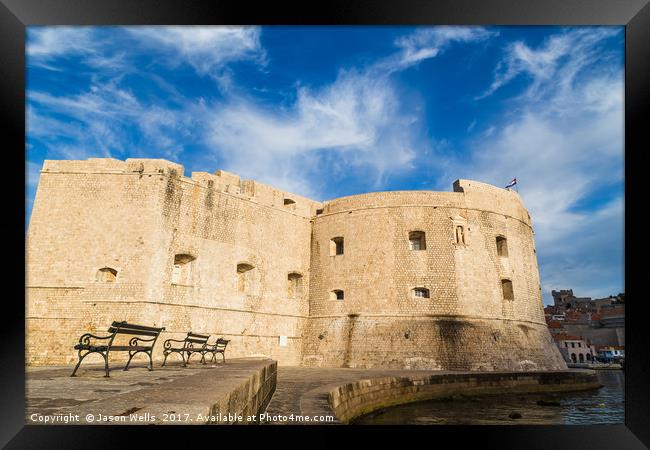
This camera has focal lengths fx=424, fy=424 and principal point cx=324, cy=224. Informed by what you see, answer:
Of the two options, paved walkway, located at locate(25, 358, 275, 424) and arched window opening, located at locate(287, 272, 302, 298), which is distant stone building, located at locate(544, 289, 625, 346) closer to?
arched window opening, located at locate(287, 272, 302, 298)

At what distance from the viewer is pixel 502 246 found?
15984 mm

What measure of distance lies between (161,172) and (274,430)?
35.2 ft

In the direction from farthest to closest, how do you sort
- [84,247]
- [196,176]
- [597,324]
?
[597,324], [196,176], [84,247]

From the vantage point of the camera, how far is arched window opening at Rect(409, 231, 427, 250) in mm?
15194

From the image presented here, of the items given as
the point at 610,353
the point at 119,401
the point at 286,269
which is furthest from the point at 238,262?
the point at 610,353

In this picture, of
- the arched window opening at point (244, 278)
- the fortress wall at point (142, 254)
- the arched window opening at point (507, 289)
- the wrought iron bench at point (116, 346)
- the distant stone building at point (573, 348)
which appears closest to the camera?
the wrought iron bench at point (116, 346)

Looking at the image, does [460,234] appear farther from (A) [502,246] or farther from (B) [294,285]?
(B) [294,285]

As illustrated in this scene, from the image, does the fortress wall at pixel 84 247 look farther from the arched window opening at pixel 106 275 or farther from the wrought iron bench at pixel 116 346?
the wrought iron bench at pixel 116 346

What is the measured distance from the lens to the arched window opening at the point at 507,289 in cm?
1544

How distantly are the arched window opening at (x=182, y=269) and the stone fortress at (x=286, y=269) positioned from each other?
0.04 meters

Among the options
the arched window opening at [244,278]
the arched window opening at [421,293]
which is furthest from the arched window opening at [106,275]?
the arched window opening at [421,293]

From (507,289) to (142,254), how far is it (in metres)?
12.5

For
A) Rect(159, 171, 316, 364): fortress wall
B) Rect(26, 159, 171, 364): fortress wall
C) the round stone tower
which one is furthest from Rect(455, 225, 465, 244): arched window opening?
Rect(26, 159, 171, 364): fortress wall

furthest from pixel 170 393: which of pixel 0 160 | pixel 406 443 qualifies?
pixel 0 160
